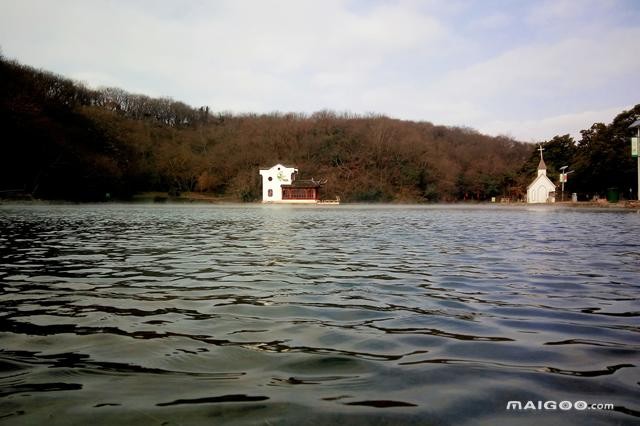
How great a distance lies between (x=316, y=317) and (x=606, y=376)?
90.1 inches

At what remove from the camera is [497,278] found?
20.7 ft

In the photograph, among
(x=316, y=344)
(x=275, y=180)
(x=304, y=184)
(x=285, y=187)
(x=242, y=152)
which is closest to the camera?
(x=316, y=344)

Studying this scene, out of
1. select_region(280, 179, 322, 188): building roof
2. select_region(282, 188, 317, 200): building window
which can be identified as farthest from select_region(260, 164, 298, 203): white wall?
select_region(280, 179, 322, 188): building roof

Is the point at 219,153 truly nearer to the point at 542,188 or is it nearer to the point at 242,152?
the point at 242,152

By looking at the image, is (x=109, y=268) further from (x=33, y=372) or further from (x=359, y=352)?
(x=359, y=352)

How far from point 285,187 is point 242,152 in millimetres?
15669

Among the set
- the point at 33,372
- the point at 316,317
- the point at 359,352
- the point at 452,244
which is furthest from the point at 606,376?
the point at 452,244

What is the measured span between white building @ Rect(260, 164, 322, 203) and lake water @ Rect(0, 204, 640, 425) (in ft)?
181

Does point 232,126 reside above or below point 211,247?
above

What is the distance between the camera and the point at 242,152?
2960 inches

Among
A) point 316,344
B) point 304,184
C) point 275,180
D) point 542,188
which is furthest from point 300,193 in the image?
point 316,344

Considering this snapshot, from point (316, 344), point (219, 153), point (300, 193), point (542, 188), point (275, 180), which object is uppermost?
point (219, 153)

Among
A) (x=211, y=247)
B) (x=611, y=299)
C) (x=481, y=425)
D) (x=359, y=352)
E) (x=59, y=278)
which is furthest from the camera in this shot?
(x=211, y=247)

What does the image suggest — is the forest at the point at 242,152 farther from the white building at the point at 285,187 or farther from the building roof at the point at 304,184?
the building roof at the point at 304,184
